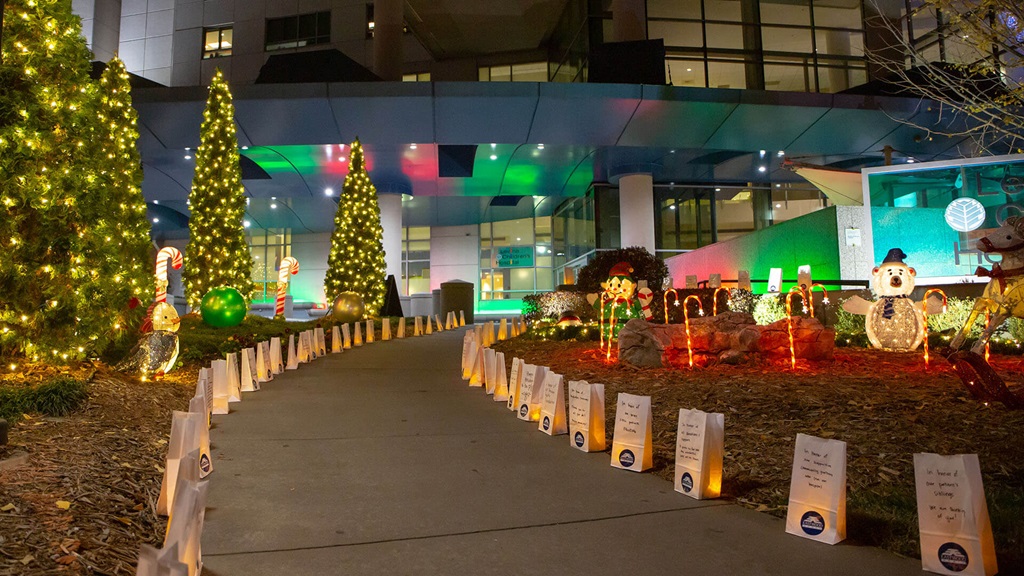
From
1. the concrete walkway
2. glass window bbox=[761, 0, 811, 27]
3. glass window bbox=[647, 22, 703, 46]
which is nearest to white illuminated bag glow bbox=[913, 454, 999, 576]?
the concrete walkway

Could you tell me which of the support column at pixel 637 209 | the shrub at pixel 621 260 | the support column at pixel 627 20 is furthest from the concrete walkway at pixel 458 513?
the support column at pixel 627 20

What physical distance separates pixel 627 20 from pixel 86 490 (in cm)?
2741

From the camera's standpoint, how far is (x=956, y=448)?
5.14 m

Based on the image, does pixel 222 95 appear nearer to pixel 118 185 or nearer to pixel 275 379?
pixel 118 185

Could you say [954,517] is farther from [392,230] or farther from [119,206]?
[392,230]

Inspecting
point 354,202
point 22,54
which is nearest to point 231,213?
point 354,202

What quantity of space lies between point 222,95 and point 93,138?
11.6 m

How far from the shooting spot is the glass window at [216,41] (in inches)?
1458

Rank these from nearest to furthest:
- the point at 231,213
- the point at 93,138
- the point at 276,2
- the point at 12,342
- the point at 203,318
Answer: the point at 12,342 → the point at 93,138 → the point at 203,318 → the point at 231,213 → the point at 276,2

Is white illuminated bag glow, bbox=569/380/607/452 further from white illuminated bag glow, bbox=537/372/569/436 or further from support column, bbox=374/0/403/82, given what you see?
support column, bbox=374/0/403/82

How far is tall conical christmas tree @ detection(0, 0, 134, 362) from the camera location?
8.26 metres

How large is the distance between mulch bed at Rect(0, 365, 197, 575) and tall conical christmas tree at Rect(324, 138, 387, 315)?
17.2m

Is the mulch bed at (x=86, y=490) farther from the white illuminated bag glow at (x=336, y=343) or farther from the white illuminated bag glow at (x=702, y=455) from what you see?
the white illuminated bag glow at (x=336, y=343)

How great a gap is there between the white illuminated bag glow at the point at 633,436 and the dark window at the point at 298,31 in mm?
34973
